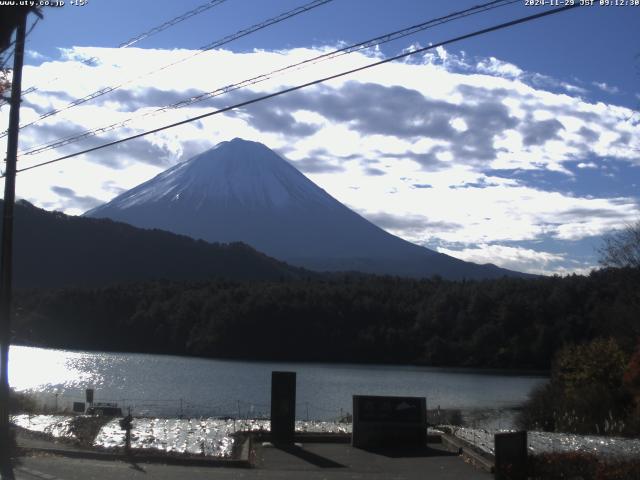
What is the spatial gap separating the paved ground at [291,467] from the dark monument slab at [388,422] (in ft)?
1.56

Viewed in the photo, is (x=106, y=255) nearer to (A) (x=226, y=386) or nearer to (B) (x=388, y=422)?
(A) (x=226, y=386)

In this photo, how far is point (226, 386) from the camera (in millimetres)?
48562

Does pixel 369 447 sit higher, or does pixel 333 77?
pixel 333 77

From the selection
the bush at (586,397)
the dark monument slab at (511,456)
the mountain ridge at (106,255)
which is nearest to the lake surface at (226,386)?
the bush at (586,397)

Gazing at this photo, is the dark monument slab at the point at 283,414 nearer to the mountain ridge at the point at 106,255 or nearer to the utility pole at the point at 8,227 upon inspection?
the utility pole at the point at 8,227

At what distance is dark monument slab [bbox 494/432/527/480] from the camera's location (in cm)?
1335

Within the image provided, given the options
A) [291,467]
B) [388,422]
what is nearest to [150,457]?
[291,467]

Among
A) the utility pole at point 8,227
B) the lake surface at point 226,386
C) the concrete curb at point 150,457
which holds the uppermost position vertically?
the utility pole at point 8,227

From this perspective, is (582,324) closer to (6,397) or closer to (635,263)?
(635,263)

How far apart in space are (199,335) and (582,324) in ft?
125

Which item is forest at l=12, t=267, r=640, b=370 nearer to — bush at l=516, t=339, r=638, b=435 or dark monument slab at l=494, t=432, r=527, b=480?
bush at l=516, t=339, r=638, b=435

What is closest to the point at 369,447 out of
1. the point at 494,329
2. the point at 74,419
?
the point at 74,419

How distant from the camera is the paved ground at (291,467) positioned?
46.8 ft

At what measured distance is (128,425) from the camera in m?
16.8
